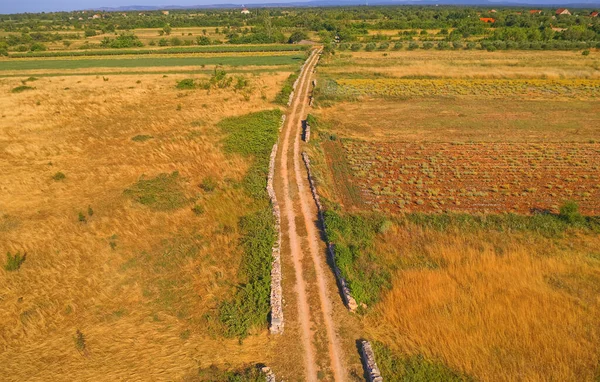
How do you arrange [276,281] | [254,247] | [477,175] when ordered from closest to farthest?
[276,281] < [254,247] < [477,175]

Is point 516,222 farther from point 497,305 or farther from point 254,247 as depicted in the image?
point 254,247

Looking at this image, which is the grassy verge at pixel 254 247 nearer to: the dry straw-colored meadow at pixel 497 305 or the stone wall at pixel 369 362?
the stone wall at pixel 369 362

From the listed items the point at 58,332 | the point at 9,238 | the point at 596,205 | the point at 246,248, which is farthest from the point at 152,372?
the point at 596,205

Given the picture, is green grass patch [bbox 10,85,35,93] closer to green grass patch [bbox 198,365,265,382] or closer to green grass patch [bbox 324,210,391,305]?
green grass patch [bbox 324,210,391,305]

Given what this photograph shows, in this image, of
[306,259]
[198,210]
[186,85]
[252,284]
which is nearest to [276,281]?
[252,284]

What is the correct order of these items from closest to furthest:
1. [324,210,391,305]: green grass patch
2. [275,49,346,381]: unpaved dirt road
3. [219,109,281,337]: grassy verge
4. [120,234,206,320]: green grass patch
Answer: [275,49,346,381]: unpaved dirt road, [219,109,281,337]: grassy verge, [120,234,206,320]: green grass patch, [324,210,391,305]: green grass patch

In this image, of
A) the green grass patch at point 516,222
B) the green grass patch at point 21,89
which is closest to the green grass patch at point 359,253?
the green grass patch at point 516,222

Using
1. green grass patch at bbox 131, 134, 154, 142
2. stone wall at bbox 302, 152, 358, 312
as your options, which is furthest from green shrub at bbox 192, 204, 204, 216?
green grass patch at bbox 131, 134, 154, 142
